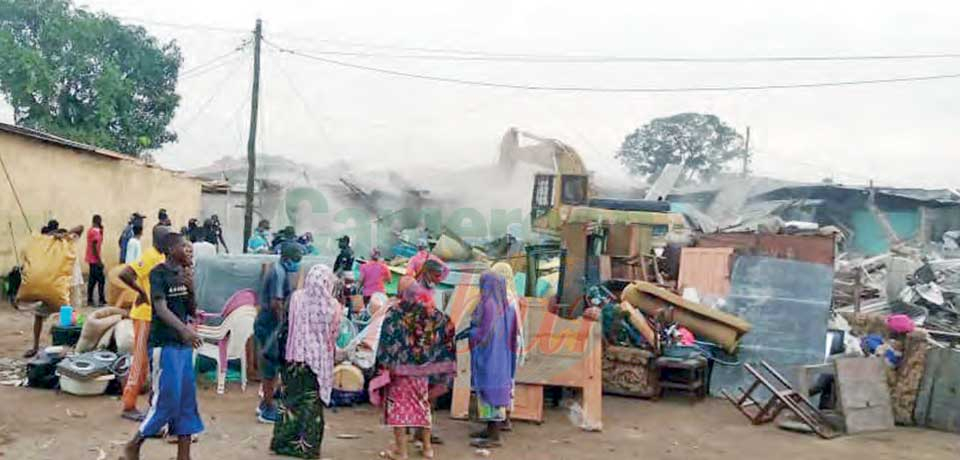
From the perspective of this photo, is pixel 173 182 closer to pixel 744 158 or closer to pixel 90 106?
pixel 90 106

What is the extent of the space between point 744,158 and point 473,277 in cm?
3655

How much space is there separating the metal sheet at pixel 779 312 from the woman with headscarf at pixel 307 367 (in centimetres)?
495

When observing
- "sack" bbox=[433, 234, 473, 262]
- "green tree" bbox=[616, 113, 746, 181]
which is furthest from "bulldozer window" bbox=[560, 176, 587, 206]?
"green tree" bbox=[616, 113, 746, 181]

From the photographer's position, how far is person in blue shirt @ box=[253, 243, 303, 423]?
22.3 feet

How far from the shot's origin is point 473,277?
889 cm

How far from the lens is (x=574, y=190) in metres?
16.7

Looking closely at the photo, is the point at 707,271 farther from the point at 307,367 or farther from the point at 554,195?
the point at 307,367

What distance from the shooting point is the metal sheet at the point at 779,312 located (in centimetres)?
935

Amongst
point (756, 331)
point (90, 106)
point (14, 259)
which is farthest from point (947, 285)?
point (90, 106)

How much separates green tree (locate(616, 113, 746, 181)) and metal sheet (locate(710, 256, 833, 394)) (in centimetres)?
3412

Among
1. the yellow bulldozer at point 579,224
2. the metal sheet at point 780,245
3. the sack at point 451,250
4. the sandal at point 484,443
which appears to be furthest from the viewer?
the sack at point 451,250

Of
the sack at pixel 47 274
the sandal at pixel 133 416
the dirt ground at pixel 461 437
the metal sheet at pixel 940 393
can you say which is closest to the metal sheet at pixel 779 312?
the dirt ground at pixel 461 437

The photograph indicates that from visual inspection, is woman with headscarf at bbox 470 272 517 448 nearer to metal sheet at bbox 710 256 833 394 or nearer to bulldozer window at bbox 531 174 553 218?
metal sheet at bbox 710 256 833 394

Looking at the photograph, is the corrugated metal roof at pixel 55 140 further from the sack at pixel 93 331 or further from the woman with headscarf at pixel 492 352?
the woman with headscarf at pixel 492 352
